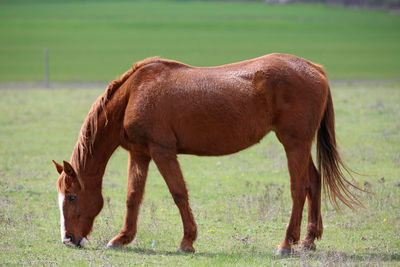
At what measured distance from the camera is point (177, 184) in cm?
691

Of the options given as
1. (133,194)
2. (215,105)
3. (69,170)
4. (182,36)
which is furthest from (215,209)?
(182,36)

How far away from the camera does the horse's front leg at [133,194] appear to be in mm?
7180

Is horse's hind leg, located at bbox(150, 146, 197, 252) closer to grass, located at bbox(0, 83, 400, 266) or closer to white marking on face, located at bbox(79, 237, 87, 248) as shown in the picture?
grass, located at bbox(0, 83, 400, 266)

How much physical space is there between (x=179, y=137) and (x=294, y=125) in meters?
1.28

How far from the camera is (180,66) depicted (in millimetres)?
7355

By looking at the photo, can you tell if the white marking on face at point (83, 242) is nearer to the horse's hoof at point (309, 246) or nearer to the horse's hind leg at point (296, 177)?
the horse's hind leg at point (296, 177)

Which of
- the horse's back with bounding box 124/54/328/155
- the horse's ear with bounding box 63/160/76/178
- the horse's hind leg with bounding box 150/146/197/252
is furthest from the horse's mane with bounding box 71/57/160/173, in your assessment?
the horse's hind leg with bounding box 150/146/197/252

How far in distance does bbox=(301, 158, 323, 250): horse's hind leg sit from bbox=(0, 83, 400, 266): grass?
0.16 meters

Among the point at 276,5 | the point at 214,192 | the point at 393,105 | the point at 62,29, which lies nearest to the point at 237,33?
the point at 62,29

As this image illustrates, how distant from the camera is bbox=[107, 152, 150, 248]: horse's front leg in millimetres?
7180

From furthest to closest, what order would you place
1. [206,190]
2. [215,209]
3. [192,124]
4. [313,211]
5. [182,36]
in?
[182,36] < [206,190] < [215,209] < [313,211] < [192,124]

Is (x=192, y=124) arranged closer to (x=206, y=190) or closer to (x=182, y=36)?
(x=206, y=190)

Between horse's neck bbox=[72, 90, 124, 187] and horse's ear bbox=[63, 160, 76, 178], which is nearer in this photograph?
horse's ear bbox=[63, 160, 76, 178]

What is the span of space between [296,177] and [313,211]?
58 cm
